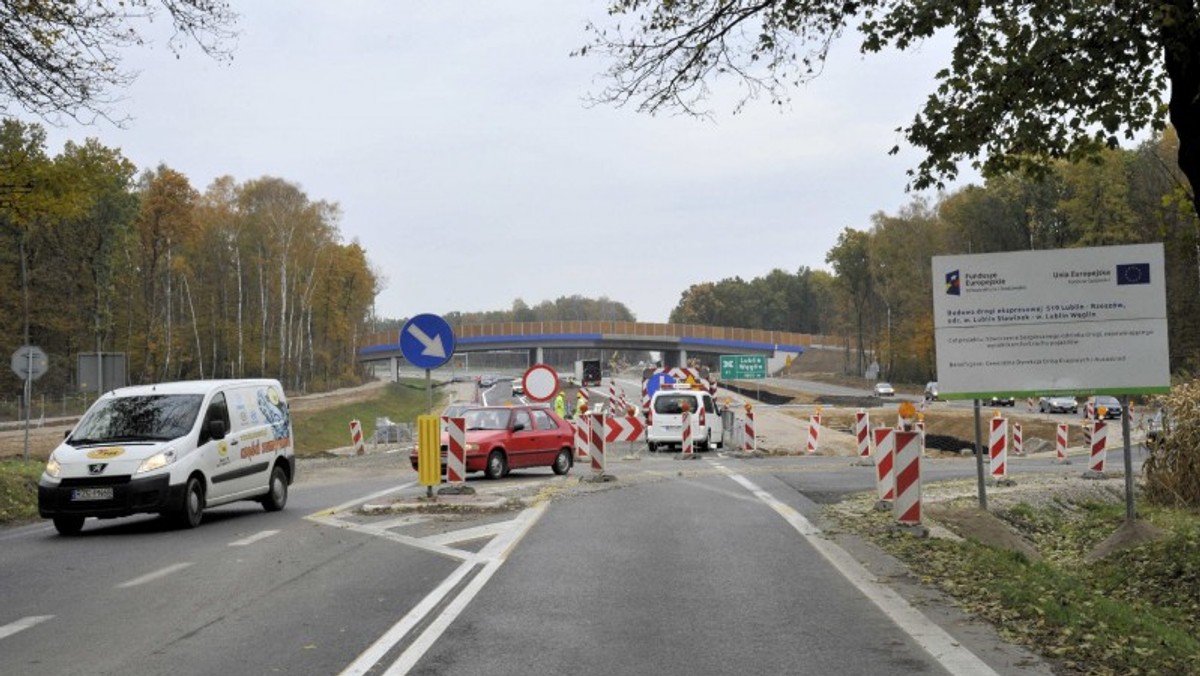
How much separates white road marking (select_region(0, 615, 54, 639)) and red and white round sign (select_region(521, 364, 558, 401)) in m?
17.4

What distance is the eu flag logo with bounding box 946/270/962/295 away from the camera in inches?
512

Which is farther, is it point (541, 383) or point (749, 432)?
point (749, 432)

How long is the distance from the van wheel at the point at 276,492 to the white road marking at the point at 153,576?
5520 mm

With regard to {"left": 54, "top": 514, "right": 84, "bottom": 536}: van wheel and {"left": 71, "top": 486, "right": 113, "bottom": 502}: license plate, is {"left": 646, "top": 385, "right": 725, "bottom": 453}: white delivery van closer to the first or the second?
{"left": 54, "top": 514, "right": 84, "bottom": 536}: van wheel

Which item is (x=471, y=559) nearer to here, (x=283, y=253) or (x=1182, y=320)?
(x=1182, y=320)

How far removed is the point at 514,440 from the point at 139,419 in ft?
31.0

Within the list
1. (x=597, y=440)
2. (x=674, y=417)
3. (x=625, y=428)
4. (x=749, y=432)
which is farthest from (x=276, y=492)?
(x=674, y=417)

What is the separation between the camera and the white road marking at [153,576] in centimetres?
979

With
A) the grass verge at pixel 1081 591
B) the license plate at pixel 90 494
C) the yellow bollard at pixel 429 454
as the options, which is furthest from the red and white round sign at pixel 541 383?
the license plate at pixel 90 494

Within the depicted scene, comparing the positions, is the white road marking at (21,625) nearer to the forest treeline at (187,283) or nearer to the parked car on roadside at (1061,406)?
the forest treeline at (187,283)

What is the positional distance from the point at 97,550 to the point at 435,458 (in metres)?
5.51

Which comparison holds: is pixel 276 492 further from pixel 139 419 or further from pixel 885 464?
pixel 885 464

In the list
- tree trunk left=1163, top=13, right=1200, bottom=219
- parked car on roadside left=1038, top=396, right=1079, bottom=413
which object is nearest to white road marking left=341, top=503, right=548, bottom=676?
tree trunk left=1163, top=13, right=1200, bottom=219

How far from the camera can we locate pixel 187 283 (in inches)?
3334
